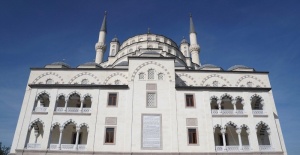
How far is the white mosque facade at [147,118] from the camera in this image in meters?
20.1

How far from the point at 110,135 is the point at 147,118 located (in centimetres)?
362

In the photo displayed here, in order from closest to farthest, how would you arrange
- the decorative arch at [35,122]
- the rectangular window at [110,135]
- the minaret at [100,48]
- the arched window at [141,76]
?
1. the rectangular window at [110,135]
2. the decorative arch at [35,122]
3. the arched window at [141,76]
4. the minaret at [100,48]

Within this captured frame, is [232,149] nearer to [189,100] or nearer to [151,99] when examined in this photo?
[189,100]

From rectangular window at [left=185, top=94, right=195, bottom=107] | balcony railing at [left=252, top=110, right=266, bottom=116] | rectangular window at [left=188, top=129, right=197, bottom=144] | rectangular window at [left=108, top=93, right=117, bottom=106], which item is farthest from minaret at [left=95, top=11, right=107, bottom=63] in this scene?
balcony railing at [left=252, top=110, right=266, bottom=116]

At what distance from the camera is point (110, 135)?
811 inches

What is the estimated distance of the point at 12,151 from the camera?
19984 mm

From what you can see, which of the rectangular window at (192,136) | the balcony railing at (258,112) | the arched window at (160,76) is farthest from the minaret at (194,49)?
the rectangular window at (192,136)

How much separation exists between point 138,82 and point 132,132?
5.02 meters

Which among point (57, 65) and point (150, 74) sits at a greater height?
point (57, 65)

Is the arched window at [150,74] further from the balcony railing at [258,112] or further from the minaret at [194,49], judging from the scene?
the minaret at [194,49]

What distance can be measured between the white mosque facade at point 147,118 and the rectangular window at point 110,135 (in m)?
0.09

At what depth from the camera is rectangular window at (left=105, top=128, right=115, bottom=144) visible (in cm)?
2031

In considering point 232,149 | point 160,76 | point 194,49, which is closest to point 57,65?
point 160,76

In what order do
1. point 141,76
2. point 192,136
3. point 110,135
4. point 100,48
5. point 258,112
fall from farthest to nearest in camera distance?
point 100,48
point 141,76
point 258,112
point 192,136
point 110,135
